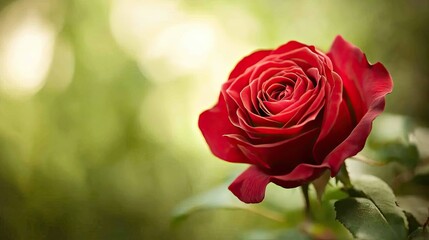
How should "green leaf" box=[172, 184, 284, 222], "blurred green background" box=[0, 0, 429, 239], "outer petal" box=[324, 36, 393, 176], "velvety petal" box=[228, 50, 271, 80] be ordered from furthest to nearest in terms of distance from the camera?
"blurred green background" box=[0, 0, 429, 239] < "green leaf" box=[172, 184, 284, 222] < "velvety petal" box=[228, 50, 271, 80] < "outer petal" box=[324, 36, 393, 176]

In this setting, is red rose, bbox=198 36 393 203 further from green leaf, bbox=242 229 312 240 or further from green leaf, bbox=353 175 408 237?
green leaf, bbox=242 229 312 240

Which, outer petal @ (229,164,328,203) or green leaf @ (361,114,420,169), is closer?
outer petal @ (229,164,328,203)

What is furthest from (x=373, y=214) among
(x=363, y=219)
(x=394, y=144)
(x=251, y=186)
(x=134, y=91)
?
(x=134, y=91)

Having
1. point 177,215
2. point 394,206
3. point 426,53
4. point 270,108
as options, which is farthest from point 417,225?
point 426,53

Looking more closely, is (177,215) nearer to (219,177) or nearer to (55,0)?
(219,177)

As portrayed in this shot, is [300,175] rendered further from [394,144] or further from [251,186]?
[394,144]

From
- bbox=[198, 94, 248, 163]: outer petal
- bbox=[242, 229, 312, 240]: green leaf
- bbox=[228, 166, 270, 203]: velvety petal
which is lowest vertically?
bbox=[242, 229, 312, 240]: green leaf

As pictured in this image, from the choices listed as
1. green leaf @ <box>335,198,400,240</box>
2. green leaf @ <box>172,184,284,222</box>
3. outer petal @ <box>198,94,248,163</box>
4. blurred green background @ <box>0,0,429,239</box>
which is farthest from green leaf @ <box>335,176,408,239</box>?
blurred green background @ <box>0,0,429,239</box>
